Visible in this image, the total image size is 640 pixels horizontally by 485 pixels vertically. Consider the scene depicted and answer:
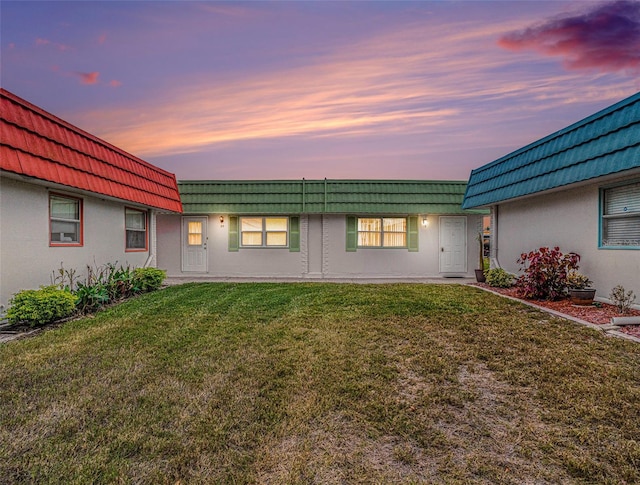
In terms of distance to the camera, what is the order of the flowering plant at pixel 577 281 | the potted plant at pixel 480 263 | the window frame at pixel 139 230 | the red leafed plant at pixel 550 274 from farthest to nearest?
the potted plant at pixel 480 263, the window frame at pixel 139 230, the red leafed plant at pixel 550 274, the flowering plant at pixel 577 281

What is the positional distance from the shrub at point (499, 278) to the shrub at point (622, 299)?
3344 millimetres

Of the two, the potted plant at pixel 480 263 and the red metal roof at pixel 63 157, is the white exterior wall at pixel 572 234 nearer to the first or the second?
the potted plant at pixel 480 263

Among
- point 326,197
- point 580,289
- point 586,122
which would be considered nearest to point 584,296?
point 580,289

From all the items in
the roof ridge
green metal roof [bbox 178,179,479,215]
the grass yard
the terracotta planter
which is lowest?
the grass yard

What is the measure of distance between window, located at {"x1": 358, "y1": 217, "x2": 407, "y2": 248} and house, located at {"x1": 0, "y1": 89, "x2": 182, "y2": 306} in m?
7.73

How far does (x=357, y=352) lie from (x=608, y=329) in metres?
4.13

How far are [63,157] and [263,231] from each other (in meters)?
7.17

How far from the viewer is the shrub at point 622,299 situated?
226 inches

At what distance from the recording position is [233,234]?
12.9m

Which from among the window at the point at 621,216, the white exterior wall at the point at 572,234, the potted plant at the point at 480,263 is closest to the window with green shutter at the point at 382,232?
the potted plant at the point at 480,263

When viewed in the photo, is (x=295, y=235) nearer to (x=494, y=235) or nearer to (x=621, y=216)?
(x=494, y=235)

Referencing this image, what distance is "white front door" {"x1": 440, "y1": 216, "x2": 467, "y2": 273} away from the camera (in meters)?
12.6

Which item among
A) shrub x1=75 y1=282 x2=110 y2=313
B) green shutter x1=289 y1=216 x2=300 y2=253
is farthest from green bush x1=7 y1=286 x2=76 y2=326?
green shutter x1=289 y1=216 x2=300 y2=253

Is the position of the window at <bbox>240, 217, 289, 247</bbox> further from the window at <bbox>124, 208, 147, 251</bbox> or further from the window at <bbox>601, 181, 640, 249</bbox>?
the window at <bbox>601, 181, 640, 249</bbox>
